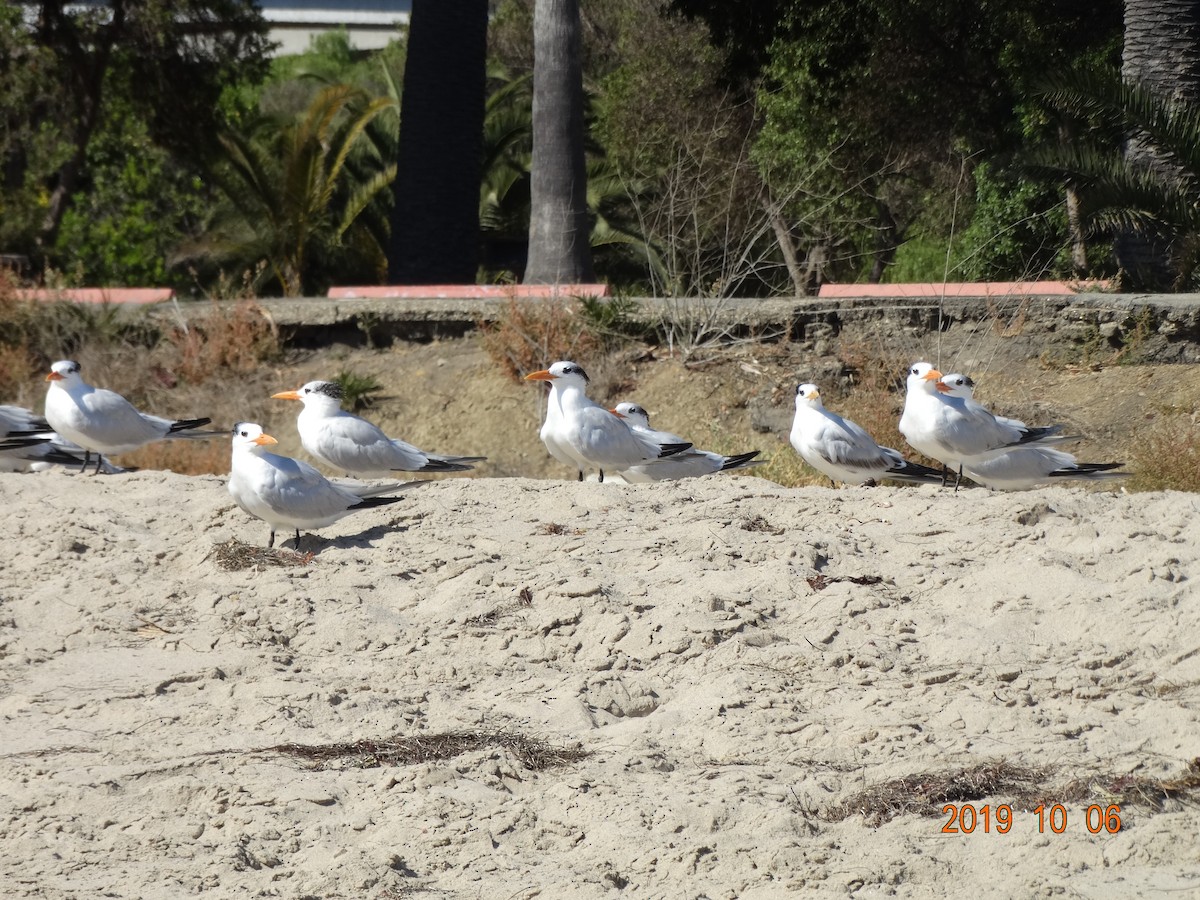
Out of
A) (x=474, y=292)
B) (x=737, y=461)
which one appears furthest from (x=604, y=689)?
(x=474, y=292)

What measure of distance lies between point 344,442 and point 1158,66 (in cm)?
856

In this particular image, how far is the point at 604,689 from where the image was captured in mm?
5828

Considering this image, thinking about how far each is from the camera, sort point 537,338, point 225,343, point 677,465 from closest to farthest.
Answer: point 677,465, point 537,338, point 225,343

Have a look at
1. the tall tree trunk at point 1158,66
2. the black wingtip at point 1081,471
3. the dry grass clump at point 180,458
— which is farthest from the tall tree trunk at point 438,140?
the black wingtip at point 1081,471

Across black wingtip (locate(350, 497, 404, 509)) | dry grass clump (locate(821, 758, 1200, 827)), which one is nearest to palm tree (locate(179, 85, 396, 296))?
black wingtip (locate(350, 497, 404, 509))

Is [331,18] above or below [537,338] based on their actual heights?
above

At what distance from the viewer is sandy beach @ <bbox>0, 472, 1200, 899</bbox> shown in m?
4.43

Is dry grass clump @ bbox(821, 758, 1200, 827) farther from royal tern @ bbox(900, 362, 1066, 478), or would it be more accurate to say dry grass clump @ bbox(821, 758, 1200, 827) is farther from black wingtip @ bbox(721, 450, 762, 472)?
black wingtip @ bbox(721, 450, 762, 472)

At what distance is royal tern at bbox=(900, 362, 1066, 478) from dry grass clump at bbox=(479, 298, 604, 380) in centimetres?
458

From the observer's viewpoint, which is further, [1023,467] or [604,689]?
[1023,467]

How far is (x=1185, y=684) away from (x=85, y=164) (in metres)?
25.0

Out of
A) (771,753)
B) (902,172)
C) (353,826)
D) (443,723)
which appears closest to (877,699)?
(771,753)

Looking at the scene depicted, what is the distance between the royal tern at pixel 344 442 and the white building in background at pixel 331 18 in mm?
39824

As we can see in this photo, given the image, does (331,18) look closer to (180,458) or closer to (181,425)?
(180,458)
